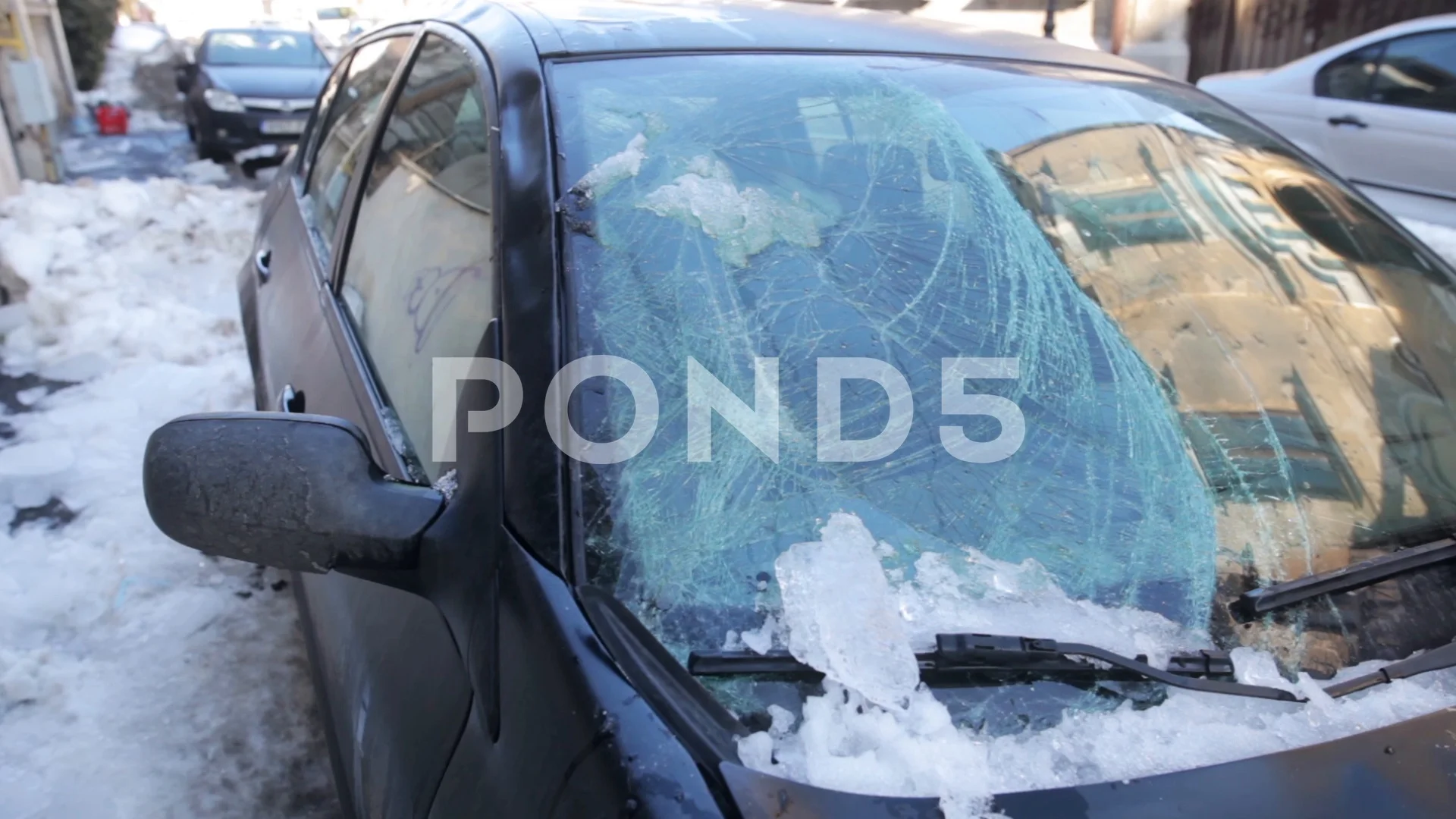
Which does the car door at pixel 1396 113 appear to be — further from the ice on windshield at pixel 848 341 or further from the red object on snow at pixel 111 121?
the red object on snow at pixel 111 121

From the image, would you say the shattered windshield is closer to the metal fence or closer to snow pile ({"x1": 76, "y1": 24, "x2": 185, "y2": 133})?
the metal fence

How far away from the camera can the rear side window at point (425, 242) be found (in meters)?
1.67

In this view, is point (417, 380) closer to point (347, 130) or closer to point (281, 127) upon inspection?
Result: point (347, 130)

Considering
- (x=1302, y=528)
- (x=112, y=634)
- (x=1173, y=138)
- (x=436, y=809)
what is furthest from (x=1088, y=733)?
(x=112, y=634)

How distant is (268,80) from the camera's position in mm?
10859

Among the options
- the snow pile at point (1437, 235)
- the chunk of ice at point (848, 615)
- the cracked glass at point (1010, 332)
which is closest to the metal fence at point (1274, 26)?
the snow pile at point (1437, 235)

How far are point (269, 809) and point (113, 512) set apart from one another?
5.70 ft

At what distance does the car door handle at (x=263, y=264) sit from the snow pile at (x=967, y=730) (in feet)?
8.39

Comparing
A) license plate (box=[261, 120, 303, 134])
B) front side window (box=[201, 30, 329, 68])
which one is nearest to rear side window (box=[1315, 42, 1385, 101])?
license plate (box=[261, 120, 303, 134])

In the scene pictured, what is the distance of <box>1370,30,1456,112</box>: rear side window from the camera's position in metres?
6.05

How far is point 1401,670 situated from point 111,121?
48.6 feet

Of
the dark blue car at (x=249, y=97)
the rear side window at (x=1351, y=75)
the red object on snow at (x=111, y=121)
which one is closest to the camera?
the rear side window at (x=1351, y=75)

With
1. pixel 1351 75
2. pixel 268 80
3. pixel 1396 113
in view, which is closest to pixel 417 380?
pixel 1396 113

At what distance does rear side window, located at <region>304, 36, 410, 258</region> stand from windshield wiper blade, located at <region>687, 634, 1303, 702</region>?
1.93 metres
